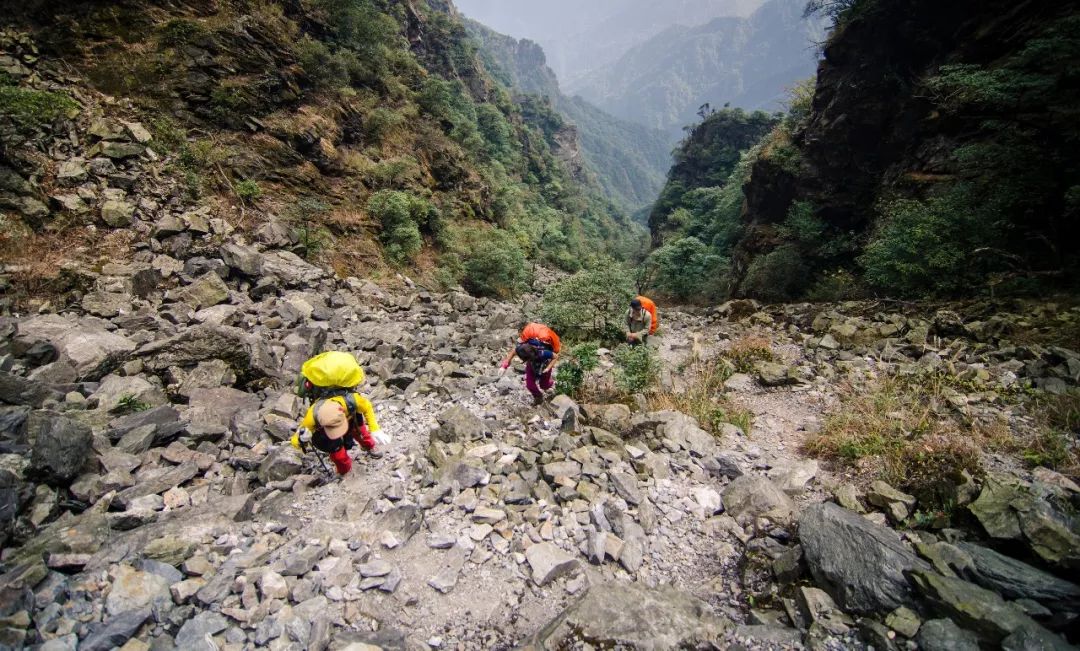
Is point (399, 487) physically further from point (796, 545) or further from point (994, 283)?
point (994, 283)

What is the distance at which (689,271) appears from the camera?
24672 mm

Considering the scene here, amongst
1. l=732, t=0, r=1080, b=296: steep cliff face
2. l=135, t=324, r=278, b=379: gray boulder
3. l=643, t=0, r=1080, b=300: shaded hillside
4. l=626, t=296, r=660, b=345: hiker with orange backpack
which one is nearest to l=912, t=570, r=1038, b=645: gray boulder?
l=626, t=296, r=660, b=345: hiker with orange backpack

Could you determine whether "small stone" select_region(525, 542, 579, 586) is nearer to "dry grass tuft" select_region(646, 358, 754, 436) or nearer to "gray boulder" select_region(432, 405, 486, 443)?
"gray boulder" select_region(432, 405, 486, 443)

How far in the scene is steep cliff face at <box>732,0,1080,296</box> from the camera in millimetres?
9531

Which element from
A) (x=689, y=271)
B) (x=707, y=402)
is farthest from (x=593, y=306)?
(x=689, y=271)

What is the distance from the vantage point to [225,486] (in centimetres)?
425

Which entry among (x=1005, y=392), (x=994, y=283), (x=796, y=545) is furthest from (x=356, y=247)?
(x=994, y=283)

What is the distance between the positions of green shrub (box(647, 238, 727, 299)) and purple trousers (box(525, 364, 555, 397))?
18.5 m

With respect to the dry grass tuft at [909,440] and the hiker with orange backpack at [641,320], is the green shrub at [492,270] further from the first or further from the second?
the dry grass tuft at [909,440]

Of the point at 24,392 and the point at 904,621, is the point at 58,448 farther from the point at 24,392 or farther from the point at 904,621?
the point at 904,621

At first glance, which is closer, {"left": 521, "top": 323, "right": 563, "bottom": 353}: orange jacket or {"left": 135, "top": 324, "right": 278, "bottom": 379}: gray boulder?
{"left": 135, "top": 324, "right": 278, "bottom": 379}: gray boulder

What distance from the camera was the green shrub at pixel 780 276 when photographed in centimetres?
1748

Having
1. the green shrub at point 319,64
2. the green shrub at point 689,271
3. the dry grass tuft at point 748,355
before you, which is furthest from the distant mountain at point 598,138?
the dry grass tuft at point 748,355

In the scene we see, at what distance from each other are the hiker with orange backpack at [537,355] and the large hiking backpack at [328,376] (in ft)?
7.79
